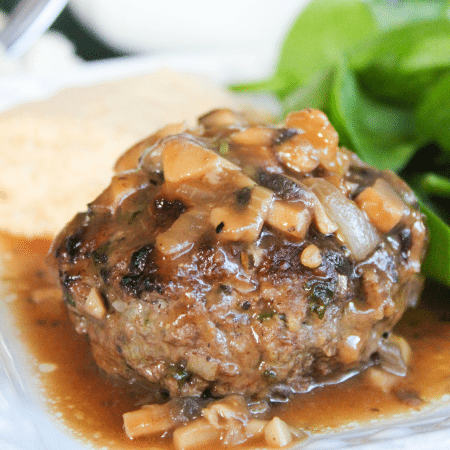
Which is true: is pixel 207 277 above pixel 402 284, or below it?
above

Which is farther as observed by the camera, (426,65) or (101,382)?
(426,65)

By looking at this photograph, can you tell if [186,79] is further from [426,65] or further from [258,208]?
[258,208]

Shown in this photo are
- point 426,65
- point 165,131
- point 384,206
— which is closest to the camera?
point 384,206

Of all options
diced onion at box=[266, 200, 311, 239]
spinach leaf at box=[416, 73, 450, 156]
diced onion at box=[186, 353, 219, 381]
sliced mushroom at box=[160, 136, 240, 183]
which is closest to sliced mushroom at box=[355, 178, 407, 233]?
diced onion at box=[266, 200, 311, 239]

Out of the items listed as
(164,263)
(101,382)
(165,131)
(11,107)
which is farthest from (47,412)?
(11,107)

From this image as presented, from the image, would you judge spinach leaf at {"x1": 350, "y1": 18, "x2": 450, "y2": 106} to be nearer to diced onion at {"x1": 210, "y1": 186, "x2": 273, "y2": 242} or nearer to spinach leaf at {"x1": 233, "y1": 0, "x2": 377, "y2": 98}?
spinach leaf at {"x1": 233, "y1": 0, "x2": 377, "y2": 98}

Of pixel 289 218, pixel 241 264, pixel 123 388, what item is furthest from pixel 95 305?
pixel 289 218

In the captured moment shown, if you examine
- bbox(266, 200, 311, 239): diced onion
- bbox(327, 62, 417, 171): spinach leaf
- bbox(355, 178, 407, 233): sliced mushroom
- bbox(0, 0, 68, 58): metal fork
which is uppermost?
bbox(0, 0, 68, 58): metal fork
